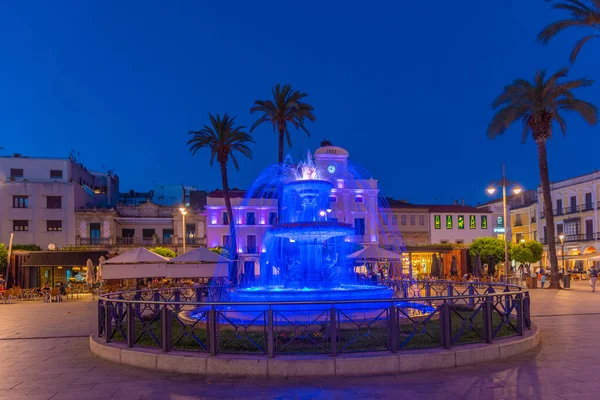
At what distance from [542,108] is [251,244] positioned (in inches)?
1359

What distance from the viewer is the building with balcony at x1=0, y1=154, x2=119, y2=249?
52.6 metres

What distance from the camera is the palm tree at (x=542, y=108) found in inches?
1288

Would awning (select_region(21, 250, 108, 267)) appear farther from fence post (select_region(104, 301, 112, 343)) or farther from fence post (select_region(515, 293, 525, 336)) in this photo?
fence post (select_region(515, 293, 525, 336))

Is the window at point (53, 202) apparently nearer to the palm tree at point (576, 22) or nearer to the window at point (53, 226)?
the window at point (53, 226)

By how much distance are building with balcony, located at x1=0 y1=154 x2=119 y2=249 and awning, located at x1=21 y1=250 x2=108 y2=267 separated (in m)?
18.5

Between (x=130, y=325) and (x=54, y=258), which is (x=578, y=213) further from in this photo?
(x=130, y=325)

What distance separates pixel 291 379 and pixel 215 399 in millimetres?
1544

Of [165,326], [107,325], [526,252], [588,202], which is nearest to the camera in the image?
[165,326]

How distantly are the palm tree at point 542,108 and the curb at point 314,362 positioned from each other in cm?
2720

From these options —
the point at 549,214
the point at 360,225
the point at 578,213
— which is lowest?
the point at 549,214

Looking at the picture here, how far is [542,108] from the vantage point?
33094 mm

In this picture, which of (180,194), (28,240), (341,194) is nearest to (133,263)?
(28,240)

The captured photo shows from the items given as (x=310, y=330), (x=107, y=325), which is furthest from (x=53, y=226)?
(x=310, y=330)

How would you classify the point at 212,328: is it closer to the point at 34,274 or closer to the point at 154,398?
the point at 154,398
